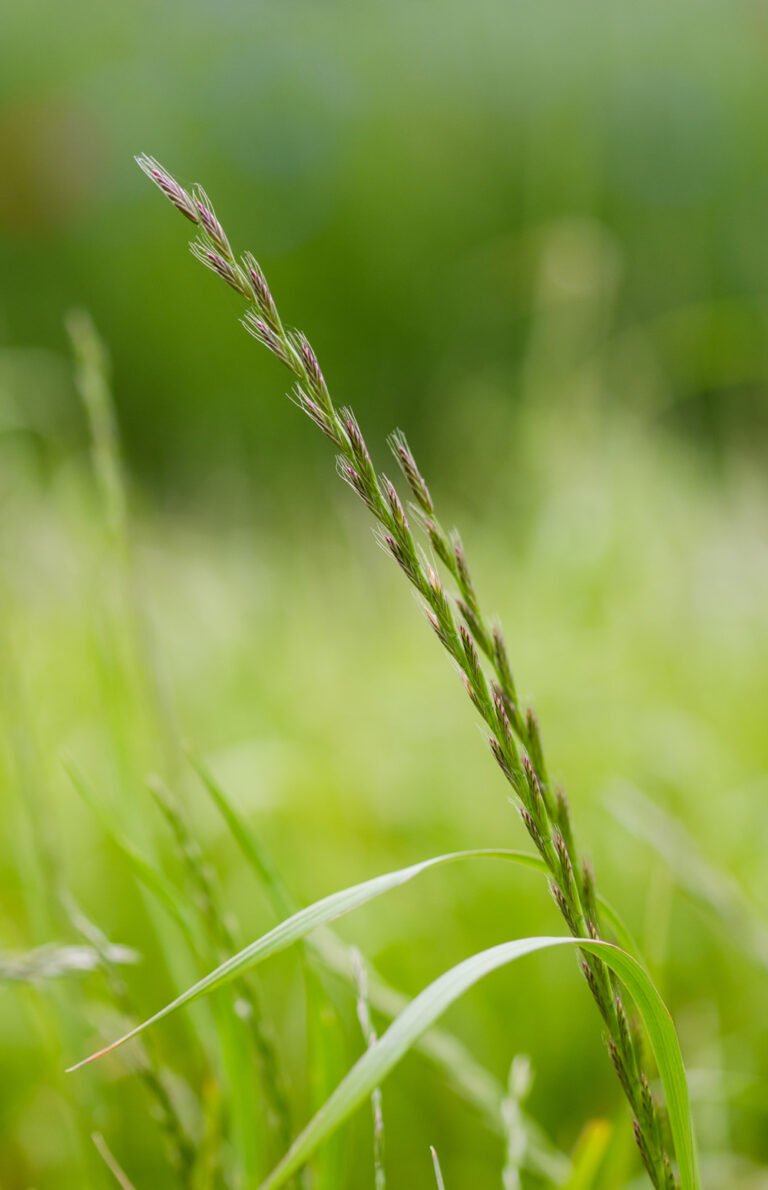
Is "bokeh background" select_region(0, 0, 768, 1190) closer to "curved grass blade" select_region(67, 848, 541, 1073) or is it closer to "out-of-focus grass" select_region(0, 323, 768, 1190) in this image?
"out-of-focus grass" select_region(0, 323, 768, 1190)

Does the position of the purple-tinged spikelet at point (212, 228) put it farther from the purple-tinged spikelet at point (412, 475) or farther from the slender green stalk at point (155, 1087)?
the slender green stalk at point (155, 1087)

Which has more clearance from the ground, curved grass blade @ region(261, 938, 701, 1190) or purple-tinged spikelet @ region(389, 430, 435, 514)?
purple-tinged spikelet @ region(389, 430, 435, 514)

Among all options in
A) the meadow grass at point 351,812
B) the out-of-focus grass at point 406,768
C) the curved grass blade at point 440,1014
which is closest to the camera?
the curved grass blade at point 440,1014

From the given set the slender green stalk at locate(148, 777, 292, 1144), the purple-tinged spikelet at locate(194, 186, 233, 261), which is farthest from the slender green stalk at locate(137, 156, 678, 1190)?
the slender green stalk at locate(148, 777, 292, 1144)

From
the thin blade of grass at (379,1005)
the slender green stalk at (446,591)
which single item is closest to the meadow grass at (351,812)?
the thin blade of grass at (379,1005)

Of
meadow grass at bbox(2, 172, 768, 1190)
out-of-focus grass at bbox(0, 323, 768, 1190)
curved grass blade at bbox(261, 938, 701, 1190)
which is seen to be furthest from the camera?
out-of-focus grass at bbox(0, 323, 768, 1190)

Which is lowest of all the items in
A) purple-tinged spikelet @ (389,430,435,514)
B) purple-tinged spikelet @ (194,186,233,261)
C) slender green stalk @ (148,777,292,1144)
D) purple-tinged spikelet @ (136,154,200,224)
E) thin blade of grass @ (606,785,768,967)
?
thin blade of grass @ (606,785,768,967)

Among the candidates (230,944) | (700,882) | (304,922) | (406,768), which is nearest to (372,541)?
(406,768)

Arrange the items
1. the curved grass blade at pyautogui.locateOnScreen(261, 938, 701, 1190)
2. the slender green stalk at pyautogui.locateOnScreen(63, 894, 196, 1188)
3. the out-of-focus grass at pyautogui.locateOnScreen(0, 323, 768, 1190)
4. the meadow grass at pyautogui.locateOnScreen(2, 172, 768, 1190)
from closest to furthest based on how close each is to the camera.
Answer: the curved grass blade at pyautogui.locateOnScreen(261, 938, 701, 1190)
the slender green stalk at pyautogui.locateOnScreen(63, 894, 196, 1188)
the meadow grass at pyautogui.locateOnScreen(2, 172, 768, 1190)
the out-of-focus grass at pyautogui.locateOnScreen(0, 323, 768, 1190)

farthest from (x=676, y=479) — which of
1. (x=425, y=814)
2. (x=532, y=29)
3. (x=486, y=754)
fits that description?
(x=532, y=29)
